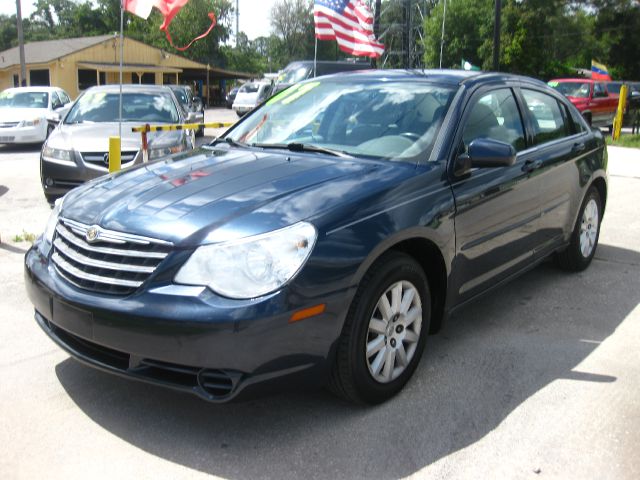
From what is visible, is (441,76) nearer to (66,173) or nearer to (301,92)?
(301,92)

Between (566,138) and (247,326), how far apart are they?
11.5 feet

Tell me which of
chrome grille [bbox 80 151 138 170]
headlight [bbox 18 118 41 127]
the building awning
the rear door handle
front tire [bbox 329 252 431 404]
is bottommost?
front tire [bbox 329 252 431 404]

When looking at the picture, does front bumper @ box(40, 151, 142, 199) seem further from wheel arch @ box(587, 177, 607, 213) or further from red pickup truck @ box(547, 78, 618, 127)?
red pickup truck @ box(547, 78, 618, 127)

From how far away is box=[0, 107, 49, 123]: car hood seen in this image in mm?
16281

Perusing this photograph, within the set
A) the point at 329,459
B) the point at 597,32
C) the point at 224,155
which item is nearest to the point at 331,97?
the point at 224,155

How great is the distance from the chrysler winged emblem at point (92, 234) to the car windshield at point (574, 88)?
2108 cm

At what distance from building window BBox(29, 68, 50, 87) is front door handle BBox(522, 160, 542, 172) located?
143 feet

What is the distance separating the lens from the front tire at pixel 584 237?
5.61 m

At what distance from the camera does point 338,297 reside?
3.05 metres

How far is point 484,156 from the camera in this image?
3.86 m

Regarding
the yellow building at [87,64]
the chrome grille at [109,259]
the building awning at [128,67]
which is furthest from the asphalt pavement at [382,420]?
the yellow building at [87,64]

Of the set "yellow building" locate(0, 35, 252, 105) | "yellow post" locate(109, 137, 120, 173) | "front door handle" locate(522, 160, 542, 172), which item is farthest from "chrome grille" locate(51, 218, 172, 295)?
"yellow building" locate(0, 35, 252, 105)

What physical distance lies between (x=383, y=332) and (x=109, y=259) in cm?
131

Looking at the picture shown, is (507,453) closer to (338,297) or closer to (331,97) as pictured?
(338,297)
